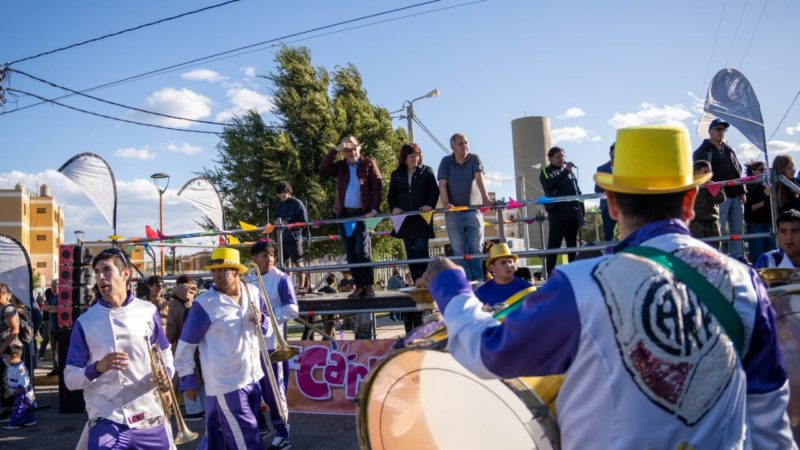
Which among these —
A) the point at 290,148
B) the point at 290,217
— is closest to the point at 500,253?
the point at 290,217

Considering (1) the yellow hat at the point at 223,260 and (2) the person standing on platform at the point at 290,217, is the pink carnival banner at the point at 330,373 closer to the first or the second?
(2) the person standing on platform at the point at 290,217

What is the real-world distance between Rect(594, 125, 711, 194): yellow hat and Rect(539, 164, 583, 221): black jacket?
20.8 feet

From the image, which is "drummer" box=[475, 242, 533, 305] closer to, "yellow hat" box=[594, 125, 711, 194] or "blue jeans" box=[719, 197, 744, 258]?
"blue jeans" box=[719, 197, 744, 258]

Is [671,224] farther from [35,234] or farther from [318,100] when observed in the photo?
[35,234]

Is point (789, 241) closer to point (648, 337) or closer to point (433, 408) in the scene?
point (433, 408)

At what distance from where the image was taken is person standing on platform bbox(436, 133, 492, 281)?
8.02 meters

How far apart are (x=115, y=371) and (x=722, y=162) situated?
7287 mm

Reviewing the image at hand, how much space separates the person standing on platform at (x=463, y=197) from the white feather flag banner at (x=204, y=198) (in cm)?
1053

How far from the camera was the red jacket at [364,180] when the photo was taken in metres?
8.59

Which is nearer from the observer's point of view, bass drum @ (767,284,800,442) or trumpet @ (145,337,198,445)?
bass drum @ (767,284,800,442)

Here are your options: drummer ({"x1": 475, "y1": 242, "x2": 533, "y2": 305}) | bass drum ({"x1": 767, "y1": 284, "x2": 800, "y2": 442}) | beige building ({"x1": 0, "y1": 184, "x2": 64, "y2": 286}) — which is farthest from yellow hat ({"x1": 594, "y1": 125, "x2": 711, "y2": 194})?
beige building ({"x1": 0, "y1": 184, "x2": 64, "y2": 286})

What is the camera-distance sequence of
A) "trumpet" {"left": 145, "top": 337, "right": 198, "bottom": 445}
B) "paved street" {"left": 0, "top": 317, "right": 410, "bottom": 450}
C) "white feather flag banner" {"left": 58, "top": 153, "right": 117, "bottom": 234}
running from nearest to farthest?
"trumpet" {"left": 145, "top": 337, "right": 198, "bottom": 445} → "paved street" {"left": 0, "top": 317, "right": 410, "bottom": 450} → "white feather flag banner" {"left": 58, "top": 153, "right": 117, "bottom": 234}

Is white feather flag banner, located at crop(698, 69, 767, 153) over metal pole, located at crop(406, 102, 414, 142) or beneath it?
beneath

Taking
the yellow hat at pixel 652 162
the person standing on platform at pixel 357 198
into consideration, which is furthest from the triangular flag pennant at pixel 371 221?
the yellow hat at pixel 652 162
